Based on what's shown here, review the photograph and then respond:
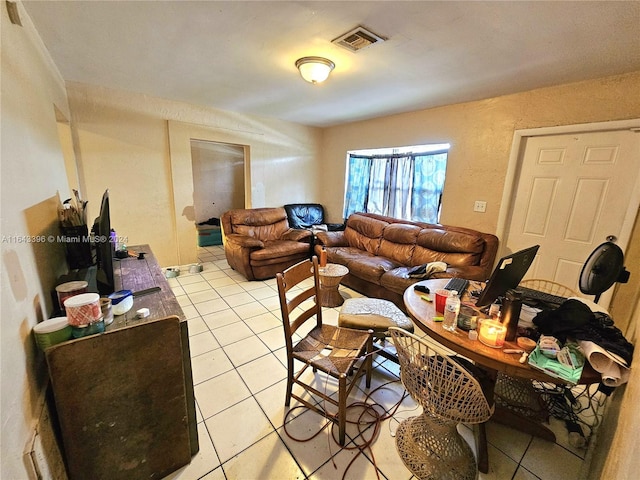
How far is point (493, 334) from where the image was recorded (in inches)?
46.4

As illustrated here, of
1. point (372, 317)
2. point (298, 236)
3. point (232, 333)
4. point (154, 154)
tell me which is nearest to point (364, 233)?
point (298, 236)

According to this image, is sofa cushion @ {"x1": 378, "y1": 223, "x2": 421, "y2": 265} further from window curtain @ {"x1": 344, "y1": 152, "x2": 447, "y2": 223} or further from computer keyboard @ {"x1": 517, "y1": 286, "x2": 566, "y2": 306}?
computer keyboard @ {"x1": 517, "y1": 286, "x2": 566, "y2": 306}

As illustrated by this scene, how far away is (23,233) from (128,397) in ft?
2.76

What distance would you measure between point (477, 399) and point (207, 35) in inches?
107

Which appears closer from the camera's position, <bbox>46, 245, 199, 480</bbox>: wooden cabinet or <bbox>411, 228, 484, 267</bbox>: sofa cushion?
<bbox>46, 245, 199, 480</bbox>: wooden cabinet

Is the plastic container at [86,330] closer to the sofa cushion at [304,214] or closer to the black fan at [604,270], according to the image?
the black fan at [604,270]

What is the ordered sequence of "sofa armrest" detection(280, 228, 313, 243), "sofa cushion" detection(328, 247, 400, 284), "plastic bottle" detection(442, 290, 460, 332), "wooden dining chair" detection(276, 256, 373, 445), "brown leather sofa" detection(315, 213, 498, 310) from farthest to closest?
"sofa armrest" detection(280, 228, 313, 243) → "sofa cushion" detection(328, 247, 400, 284) → "brown leather sofa" detection(315, 213, 498, 310) → "wooden dining chair" detection(276, 256, 373, 445) → "plastic bottle" detection(442, 290, 460, 332)

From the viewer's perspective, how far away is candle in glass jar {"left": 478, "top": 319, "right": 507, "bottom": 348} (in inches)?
46.1

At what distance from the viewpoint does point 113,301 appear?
1.21m

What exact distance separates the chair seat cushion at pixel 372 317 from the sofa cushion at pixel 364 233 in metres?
1.76

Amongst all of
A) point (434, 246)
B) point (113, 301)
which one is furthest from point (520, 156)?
point (113, 301)

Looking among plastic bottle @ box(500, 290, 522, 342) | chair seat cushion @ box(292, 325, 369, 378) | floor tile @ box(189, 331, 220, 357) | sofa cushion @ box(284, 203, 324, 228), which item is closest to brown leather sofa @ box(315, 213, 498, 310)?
sofa cushion @ box(284, 203, 324, 228)

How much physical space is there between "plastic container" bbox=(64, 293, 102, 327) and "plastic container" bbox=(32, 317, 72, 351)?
0.04 meters

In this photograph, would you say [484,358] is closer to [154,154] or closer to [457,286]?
[457,286]
